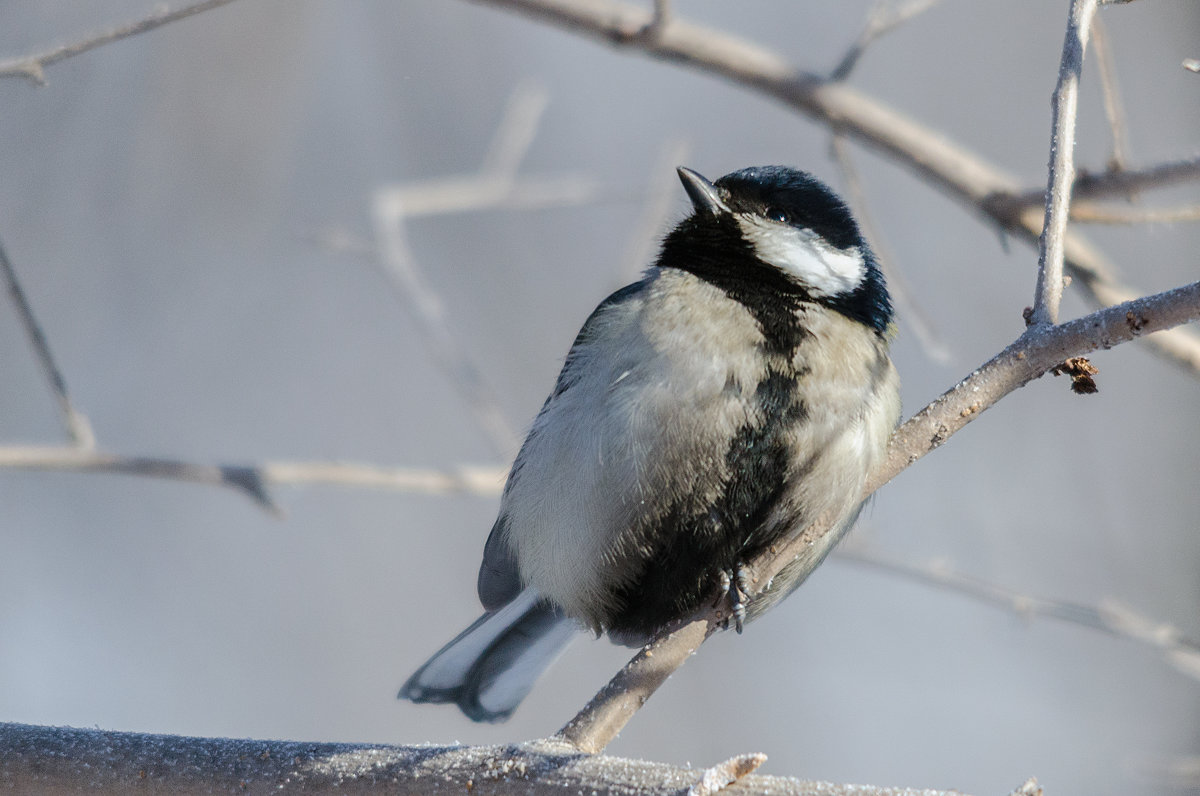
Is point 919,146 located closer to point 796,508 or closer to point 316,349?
point 796,508

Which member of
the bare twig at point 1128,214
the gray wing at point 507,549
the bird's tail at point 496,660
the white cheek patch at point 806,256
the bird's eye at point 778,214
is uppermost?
the bare twig at point 1128,214

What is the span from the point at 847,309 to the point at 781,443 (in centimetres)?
46

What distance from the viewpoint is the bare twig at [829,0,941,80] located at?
3160mm

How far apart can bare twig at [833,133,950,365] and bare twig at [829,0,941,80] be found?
0.66ft

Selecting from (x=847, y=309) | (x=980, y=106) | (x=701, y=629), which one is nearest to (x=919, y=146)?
(x=847, y=309)

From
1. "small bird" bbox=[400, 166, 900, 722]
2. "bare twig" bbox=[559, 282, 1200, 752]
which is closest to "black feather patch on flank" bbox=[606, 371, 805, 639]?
"small bird" bbox=[400, 166, 900, 722]

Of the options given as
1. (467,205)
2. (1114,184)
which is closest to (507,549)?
(467,205)

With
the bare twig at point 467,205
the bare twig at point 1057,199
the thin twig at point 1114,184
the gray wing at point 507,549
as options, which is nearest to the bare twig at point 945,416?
the bare twig at point 1057,199

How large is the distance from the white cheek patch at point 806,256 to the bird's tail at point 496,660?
3.48ft

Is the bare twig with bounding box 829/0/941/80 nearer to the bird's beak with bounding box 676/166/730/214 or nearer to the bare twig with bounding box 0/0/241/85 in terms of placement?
the bird's beak with bounding box 676/166/730/214

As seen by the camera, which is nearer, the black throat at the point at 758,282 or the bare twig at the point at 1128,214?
the black throat at the point at 758,282

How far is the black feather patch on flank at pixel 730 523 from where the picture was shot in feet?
7.55

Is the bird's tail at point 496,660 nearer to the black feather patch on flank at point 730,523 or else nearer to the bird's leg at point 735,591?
the black feather patch on flank at point 730,523

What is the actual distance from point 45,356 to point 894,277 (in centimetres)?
227
